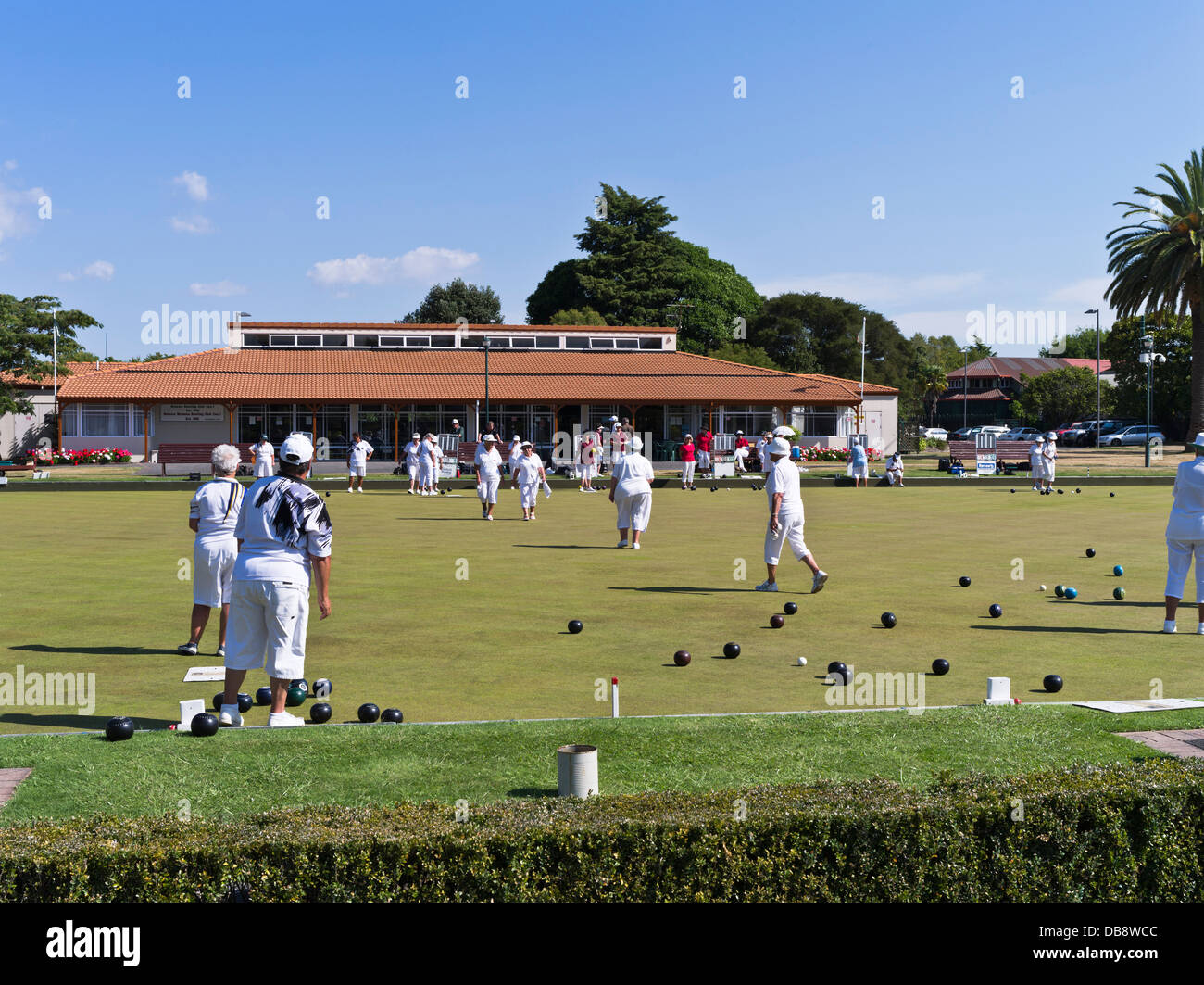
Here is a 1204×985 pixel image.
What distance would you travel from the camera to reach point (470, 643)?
10.7m

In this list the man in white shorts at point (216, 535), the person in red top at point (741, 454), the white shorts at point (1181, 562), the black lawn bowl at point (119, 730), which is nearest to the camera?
the black lawn bowl at point (119, 730)

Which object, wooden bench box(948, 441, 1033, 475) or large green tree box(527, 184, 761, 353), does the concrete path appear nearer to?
wooden bench box(948, 441, 1033, 475)

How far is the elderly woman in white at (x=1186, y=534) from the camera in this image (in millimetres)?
11078

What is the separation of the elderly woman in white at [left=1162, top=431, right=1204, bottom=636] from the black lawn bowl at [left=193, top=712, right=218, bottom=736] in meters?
8.82

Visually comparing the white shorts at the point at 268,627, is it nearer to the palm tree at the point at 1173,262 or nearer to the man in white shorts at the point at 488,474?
the man in white shorts at the point at 488,474

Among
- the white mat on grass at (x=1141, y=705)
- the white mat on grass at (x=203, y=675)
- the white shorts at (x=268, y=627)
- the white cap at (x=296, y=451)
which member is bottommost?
the white mat on grass at (x=203, y=675)

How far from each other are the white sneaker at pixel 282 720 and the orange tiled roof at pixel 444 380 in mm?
48912

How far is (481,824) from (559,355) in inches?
2396

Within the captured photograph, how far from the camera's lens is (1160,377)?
254 ft

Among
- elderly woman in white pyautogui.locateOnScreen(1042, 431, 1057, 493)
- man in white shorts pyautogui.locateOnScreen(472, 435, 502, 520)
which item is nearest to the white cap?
man in white shorts pyautogui.locateOnScreen(472, 435, 502, 520)

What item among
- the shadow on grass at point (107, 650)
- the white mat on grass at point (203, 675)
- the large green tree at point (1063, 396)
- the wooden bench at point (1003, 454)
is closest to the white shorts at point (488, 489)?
the shadow on grass at point (107, 650)
